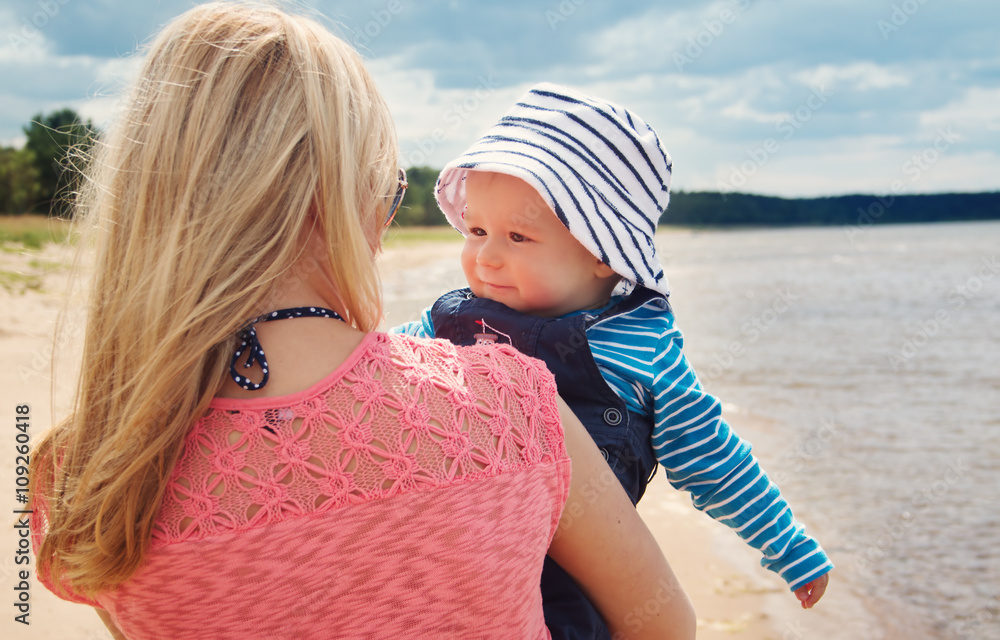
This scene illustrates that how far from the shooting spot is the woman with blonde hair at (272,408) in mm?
1068

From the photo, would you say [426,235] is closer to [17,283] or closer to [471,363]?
[17,283]

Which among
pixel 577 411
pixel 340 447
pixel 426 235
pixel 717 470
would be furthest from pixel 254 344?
pixel 426 235

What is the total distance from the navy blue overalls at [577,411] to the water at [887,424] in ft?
10.0

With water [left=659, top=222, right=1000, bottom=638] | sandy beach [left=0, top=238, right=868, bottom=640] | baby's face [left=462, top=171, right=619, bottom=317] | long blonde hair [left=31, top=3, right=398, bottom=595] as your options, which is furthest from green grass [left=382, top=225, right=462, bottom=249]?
long blonde hair [left=31, top=3, right=398, bottom=595]

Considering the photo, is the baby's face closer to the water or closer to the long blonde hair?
the long blonde hair

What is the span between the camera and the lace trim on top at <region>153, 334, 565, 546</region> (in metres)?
1.06

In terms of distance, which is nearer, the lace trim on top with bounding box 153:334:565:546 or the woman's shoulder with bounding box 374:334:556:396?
the lace trim on top with bounding box 153:334:565:546

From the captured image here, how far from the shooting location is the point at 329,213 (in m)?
1.15

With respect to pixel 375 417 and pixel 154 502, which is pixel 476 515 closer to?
pixel 375 417

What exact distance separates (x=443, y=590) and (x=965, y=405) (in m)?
7.92

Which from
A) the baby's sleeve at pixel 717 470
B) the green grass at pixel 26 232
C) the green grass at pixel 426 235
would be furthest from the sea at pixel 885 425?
the green grass at pixel 426 235

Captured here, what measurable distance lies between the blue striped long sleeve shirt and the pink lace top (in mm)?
655

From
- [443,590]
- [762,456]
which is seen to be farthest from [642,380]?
[762,456]

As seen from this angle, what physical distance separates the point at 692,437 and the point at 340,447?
102cm
